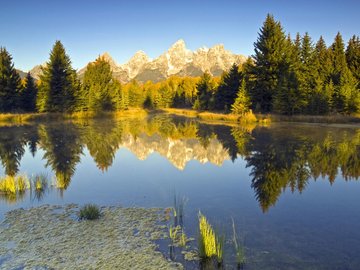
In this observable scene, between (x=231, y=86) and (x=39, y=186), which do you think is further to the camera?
(x=231, y=86)

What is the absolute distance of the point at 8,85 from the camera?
60312 millimetres

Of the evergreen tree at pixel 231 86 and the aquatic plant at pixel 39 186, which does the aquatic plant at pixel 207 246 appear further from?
the evergreen tree at pixel 231 86

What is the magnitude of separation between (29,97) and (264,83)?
43.6 m

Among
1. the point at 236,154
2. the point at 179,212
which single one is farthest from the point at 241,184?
the point at 236,154

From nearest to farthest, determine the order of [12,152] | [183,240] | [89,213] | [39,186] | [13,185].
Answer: [183,240], [89,213], [13,185], [39,186], [12,152]

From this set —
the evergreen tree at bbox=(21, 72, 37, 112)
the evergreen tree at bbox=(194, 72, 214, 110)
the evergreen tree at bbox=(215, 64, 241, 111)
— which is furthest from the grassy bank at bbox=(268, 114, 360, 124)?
the evergreen tree at bbox=(21, 72, 37, 112)

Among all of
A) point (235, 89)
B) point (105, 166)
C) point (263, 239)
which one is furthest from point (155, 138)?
point (235, 89)

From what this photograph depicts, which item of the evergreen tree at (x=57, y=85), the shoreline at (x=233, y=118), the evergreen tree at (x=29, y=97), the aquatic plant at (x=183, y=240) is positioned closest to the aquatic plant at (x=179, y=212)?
the aquatic plant at (x=183, y=240)

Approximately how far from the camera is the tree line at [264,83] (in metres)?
51.2

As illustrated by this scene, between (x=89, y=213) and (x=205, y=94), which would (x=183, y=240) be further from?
(x=205, y=94)

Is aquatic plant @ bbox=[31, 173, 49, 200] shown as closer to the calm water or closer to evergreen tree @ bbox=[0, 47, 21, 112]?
the calm water

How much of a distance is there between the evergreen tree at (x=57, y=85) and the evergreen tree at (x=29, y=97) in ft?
10.6

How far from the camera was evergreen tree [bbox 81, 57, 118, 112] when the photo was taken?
68.4 metres

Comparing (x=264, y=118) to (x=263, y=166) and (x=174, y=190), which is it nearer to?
(x=263, y=166)
